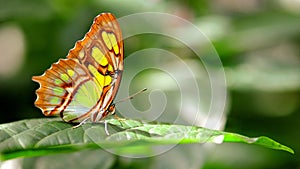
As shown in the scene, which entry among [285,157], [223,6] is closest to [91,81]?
[285,157]

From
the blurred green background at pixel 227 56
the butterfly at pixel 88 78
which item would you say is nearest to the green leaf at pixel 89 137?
the butterfly at pixel 88 78

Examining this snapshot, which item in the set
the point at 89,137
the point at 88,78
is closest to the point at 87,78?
the point at 88,78

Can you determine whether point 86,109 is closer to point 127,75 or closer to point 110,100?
point 110,100

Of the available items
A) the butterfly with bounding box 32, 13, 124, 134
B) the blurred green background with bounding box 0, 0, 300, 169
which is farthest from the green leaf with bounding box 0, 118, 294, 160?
the blurred green background with bounding box 0, 0, 300, 169

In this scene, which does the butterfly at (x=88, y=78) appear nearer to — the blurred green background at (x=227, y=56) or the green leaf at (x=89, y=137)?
the green leaf at (x=89, y=137)

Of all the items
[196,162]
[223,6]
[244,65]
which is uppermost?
[223,6]

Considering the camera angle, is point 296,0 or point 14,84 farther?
point 296,0

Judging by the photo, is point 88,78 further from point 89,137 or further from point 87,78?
point 89,137
